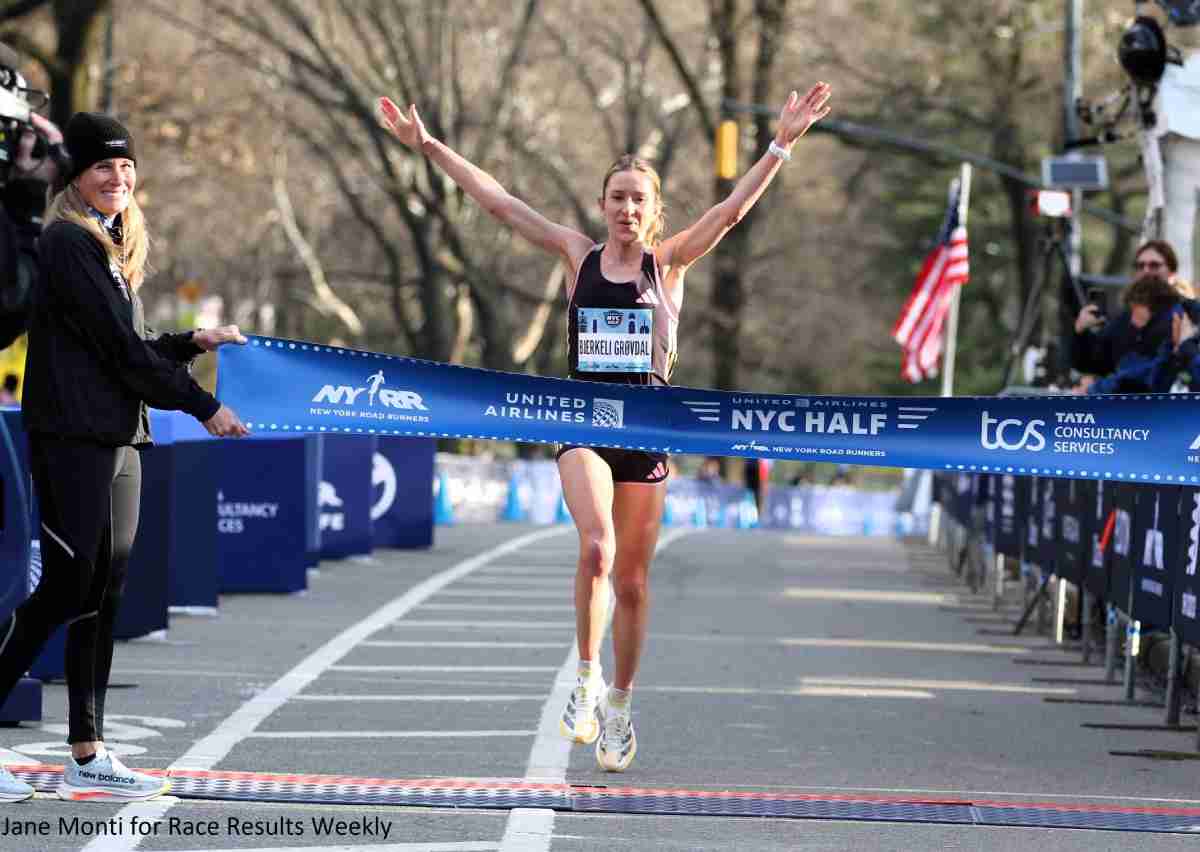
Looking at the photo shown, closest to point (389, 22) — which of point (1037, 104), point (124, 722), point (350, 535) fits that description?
point (1037, 104)

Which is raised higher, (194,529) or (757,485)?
(757,485)

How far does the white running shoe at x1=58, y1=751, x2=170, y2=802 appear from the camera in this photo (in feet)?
24.7

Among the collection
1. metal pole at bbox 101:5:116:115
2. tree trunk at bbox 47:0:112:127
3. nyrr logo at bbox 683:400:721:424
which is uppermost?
metal pole at bbox 101:5:116:115

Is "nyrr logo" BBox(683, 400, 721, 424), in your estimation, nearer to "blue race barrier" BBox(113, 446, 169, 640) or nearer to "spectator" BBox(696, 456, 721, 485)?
"blue race barrier" BBox(113, 446, 169, 640)

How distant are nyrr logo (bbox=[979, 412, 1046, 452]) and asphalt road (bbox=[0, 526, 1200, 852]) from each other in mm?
1174

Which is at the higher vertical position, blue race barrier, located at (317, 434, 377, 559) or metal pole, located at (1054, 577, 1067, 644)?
blue race barrier, located at (317, 434, 377, 559)

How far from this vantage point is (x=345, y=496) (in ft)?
68.5

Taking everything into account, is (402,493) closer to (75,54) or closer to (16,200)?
(16,200)

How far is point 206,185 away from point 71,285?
155ft

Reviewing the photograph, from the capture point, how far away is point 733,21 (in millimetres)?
41500

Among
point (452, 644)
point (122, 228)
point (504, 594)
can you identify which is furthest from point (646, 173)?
point (504, 594)

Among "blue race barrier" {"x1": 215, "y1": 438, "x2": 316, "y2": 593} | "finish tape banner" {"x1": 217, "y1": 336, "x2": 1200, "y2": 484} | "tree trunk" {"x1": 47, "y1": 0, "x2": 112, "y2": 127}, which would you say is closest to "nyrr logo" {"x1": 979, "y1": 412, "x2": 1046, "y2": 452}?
"finish tape banner" {"x1": 217, "y1": 336, "x2": 1200, "y2": 484}

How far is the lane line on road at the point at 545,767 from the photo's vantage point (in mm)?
7082

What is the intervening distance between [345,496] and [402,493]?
2.22 metres
